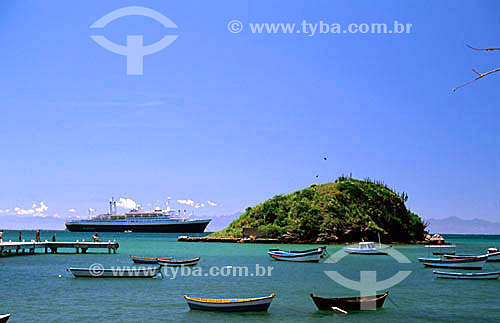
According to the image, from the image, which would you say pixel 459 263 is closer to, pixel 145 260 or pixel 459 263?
pixel 459 263

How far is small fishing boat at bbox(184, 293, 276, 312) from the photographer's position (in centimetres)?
2589

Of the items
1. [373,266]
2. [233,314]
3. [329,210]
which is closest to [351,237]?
[329,210]

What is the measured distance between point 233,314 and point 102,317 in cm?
674

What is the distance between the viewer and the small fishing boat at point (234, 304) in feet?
84.9

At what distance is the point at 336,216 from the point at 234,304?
289ft

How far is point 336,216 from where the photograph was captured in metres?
111

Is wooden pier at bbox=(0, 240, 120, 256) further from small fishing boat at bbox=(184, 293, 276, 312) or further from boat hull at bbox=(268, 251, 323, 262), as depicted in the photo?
small fishing boat at bbox=(184, 293, 276, 312)

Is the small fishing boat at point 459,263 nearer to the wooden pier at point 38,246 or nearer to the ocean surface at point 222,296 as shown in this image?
the ocean surface at point 222,296

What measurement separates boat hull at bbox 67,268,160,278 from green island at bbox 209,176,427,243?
233 feet

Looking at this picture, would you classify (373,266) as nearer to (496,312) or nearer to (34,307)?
(496,312)
